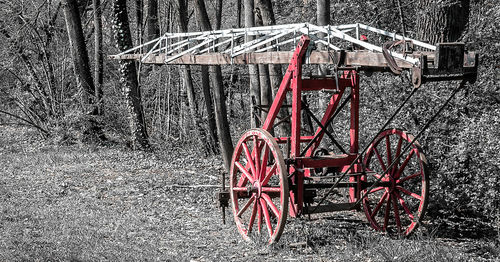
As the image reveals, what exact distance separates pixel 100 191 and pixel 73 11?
331 inches

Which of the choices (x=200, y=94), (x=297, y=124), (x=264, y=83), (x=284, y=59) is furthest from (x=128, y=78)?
(x=297, y=124)

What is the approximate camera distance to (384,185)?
26.5 feet

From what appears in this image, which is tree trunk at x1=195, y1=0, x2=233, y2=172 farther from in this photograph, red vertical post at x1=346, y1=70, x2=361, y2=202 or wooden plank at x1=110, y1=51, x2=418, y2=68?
red vertical post at x1=346, y1=70, x2=361, y2=202

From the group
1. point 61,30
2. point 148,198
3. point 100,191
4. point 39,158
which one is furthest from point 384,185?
point 61,30

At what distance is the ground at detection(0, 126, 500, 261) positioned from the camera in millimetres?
7348

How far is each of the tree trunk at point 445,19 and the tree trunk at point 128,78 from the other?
948cm

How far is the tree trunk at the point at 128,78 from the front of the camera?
16.6 m

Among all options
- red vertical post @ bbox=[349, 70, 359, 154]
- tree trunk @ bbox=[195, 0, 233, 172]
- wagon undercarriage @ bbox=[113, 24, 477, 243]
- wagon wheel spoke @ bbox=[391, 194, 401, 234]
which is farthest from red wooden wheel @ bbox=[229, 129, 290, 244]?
tree trunk @ bbox=[195, 0, 233, 172]

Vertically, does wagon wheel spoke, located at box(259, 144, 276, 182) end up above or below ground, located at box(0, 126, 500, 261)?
above

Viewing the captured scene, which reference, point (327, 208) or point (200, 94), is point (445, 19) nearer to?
point (327, 208)

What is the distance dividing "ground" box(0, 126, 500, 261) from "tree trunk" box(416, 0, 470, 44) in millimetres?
3106

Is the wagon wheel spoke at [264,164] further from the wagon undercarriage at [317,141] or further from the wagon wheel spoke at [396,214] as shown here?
the wagon wheel spoke at [396,214]

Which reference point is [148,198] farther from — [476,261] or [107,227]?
[476,261]

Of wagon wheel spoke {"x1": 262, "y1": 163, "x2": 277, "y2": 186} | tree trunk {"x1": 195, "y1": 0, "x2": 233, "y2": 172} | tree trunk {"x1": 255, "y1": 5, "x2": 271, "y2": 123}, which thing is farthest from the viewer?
tree trunk {"x1": 195, "y1": 0, "x2": 233, "y2": 172}
